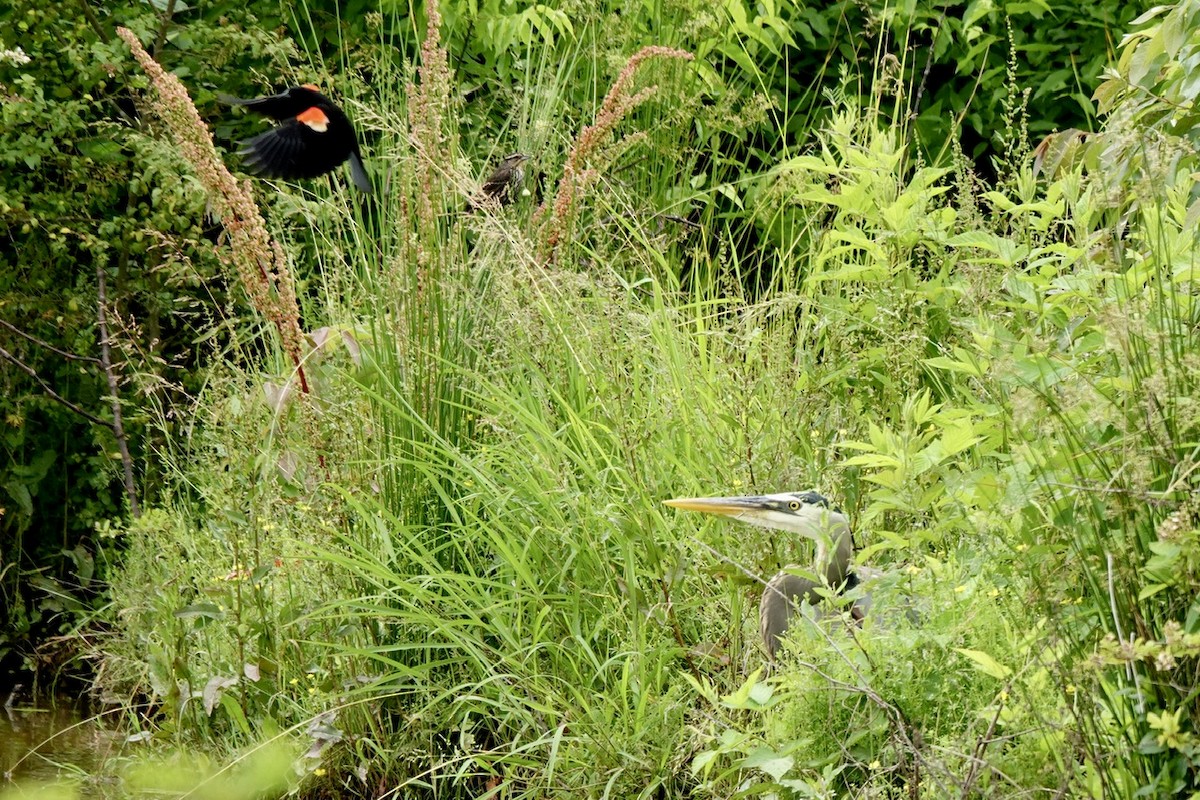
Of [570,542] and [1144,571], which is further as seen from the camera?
[570,542]

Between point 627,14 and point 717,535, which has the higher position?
point 627,14

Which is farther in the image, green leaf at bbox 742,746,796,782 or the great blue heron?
the great blue heron

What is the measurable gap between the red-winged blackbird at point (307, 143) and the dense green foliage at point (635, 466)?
4.3 inches

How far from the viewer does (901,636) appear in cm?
226

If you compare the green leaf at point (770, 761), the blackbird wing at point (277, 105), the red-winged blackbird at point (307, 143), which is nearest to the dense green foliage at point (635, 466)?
the green leaf at point (770, 761)

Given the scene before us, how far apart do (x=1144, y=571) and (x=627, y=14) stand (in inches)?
125

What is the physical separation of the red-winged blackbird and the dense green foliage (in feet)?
0.36

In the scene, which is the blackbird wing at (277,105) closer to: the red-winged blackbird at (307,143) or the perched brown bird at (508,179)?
the red-winged blackbird at (307,143)

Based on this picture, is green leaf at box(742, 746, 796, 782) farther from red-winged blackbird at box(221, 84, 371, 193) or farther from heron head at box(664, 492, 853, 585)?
red-winged blackbird at box(221, 84, 371, 193)

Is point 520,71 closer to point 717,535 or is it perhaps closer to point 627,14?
point 627,14

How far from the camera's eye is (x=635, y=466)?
2936 millimetres

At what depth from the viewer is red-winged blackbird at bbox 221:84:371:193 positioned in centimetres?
398

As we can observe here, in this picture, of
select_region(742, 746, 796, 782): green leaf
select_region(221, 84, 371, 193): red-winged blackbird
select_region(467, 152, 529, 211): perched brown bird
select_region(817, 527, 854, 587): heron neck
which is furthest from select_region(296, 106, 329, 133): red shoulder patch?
select_region(742, 746, 796, 782): green leaf

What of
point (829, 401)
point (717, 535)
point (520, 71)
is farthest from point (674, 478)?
point (520, 71)
